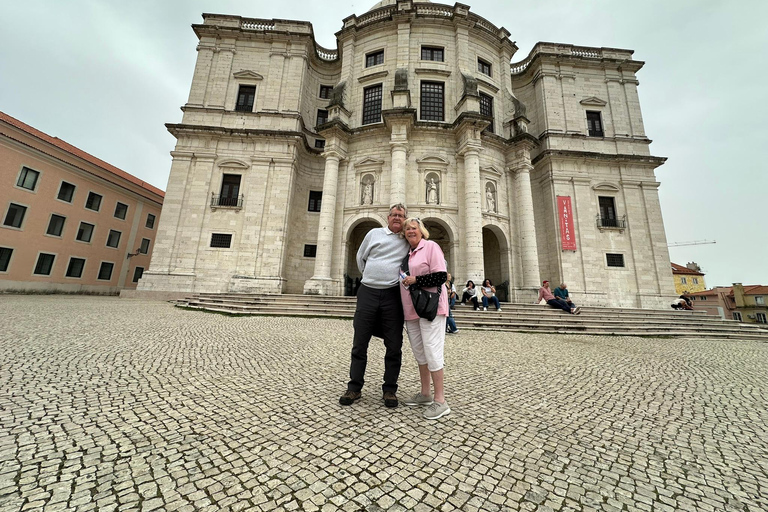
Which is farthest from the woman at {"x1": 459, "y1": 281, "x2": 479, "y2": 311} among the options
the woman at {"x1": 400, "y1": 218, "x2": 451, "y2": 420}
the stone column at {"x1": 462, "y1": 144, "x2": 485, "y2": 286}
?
the woman at {"x1": 400, "y1": 218, "x2": 451, "y2": 420}

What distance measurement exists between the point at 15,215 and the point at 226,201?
41.9 ft

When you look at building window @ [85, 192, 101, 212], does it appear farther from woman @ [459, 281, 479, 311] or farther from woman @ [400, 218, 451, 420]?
woman @ [400, 218, 451, 420]

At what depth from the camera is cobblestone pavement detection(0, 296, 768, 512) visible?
1592mm

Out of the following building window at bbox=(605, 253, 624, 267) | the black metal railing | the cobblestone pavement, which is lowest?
the cobblestone pavement

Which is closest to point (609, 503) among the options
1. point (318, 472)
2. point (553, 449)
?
point (553, 449)

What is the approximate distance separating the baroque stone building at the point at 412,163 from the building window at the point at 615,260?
0.08 metres

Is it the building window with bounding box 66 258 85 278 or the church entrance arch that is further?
the building window with bounding box 66 258 85 278

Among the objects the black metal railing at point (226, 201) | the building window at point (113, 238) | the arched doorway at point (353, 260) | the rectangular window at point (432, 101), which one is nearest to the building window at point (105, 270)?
the building window at point (113, 238)

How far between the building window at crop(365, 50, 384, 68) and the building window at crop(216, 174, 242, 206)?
38.6 feet

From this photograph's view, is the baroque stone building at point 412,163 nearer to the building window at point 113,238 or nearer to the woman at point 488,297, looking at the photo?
the woman at point 488,297

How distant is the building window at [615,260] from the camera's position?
695 inches

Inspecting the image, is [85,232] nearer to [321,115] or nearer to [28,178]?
[28,178]

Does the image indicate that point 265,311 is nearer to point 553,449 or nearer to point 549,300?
point 553,449

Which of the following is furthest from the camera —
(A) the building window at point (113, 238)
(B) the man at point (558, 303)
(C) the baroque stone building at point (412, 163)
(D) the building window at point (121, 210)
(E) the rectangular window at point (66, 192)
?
(D) the building window at point (121, 210)
